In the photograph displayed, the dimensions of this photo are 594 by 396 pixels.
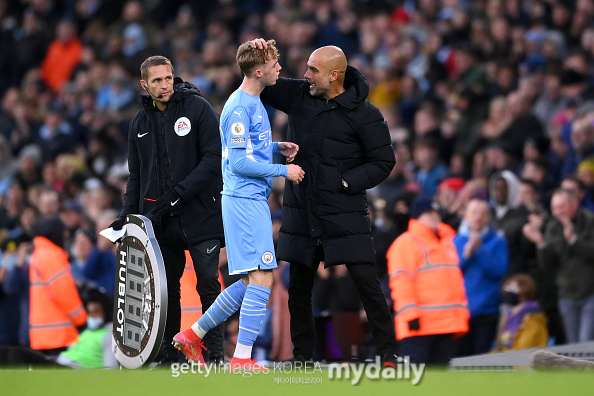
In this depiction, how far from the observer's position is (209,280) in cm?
714

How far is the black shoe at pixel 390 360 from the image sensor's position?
6.67m

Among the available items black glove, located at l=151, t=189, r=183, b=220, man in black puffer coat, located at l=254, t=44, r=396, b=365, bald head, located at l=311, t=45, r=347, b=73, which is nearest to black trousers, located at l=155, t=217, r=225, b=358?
black glove, located at l=151, t=189, r=183, b=220

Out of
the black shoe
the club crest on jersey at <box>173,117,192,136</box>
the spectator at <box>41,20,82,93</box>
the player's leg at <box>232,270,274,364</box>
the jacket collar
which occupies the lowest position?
the black shoe

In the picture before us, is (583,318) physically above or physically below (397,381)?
above

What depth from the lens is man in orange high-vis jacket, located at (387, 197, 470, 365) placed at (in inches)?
336

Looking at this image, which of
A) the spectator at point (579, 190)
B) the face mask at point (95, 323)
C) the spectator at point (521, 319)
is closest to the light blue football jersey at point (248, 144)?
the face mask at point (95, 323)

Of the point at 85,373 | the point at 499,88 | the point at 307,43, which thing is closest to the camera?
the point at 85,373

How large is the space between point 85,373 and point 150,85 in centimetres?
189

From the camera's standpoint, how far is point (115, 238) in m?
7.02

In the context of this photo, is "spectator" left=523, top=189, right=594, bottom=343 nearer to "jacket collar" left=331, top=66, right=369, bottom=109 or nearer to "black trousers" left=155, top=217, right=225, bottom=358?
"jacket collar" left=331, top=66, right=369, bottom=109

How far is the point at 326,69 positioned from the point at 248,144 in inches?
27.9

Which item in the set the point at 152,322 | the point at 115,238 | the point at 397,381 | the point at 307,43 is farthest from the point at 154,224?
the point at 307,43

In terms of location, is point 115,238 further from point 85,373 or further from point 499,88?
point 499,88

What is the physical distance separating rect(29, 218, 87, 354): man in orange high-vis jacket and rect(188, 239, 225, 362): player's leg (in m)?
3.13
